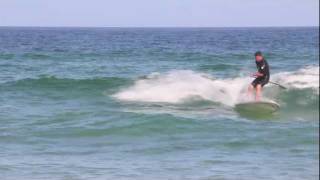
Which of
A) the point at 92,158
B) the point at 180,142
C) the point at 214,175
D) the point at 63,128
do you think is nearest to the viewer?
the point at 214,175

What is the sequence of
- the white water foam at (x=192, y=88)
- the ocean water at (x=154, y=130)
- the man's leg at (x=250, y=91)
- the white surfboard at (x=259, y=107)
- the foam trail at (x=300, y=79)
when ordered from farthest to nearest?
the foam trail at (x=300, y=79) → the white water foam at (x=192, y=88) → the man's leg at (x=250, y=91) → the white surfboard at (x=259, y=107) → the ocean water at (x=154, y=130)

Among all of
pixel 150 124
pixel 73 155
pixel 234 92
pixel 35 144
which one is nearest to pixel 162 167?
pixel 73 155

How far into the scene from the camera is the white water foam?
18.5 m

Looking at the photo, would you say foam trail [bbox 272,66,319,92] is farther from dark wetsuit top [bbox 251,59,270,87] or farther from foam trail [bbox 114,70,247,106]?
dark wetsuit top [bbox 251,59,270,87]

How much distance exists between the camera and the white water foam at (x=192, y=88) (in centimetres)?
1853

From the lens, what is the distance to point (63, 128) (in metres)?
14.0

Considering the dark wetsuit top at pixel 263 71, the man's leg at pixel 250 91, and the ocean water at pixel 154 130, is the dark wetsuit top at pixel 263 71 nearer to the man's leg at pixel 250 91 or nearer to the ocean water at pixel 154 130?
the man's leg at pixel 250 91

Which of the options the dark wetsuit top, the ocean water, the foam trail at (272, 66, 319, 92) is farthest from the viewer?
the foam trail at (272, 66, 319, 92)

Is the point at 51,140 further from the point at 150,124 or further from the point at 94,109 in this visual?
the point at 94,109

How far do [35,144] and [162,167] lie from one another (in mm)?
3193

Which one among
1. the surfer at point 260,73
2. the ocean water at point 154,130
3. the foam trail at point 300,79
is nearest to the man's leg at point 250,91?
the surfer at point 260,73

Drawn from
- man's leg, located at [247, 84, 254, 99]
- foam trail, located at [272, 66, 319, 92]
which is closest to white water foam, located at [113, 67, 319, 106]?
foam trail, located at [272, 66, 319, 92]

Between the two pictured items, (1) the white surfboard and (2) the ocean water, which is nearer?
(2) the ocean water

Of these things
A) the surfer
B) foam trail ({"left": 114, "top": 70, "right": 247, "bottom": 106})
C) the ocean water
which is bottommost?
the ocean water
